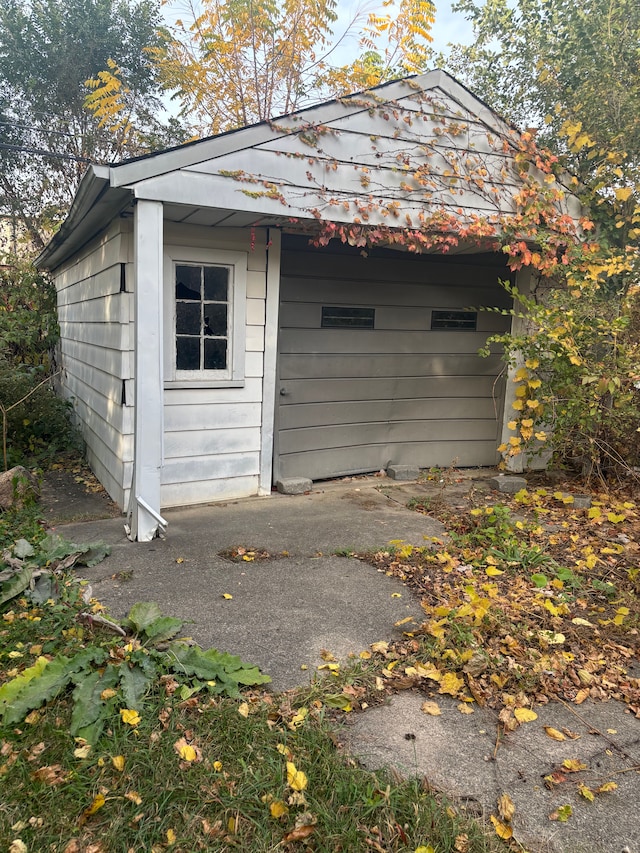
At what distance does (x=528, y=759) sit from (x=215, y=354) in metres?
3.76

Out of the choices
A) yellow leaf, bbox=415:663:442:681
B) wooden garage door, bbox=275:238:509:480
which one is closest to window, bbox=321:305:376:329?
wooden garage door, bbox=275:238:509:480

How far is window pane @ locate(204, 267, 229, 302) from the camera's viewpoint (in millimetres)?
4879

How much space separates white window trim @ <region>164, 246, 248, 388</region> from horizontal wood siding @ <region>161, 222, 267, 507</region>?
0.15 feet

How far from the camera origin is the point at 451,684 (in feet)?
8.31

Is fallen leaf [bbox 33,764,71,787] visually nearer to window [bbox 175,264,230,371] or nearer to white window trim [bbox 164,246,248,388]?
Result: white window trim [bbox 164,246,248,388]

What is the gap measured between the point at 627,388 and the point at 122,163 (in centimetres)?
435

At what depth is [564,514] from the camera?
4891 mm

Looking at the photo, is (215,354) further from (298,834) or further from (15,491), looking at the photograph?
(298,834)

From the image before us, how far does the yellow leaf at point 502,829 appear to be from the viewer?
5.86 ft

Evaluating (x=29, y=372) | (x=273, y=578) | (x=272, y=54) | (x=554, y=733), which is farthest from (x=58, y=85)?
(x=554, y=733)

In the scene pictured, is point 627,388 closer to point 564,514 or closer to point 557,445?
point 557,445

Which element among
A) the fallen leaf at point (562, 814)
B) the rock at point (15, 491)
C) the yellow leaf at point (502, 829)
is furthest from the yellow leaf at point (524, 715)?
the rock at point (15, 491)

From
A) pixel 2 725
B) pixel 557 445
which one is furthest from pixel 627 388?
pixel 2 725

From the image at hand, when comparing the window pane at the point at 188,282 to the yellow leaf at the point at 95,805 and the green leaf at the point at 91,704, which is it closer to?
the green leaf at the point at 91,704
